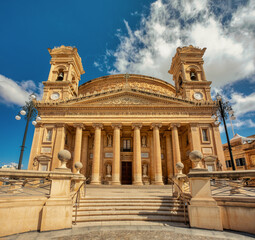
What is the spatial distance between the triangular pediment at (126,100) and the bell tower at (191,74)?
4.40 m

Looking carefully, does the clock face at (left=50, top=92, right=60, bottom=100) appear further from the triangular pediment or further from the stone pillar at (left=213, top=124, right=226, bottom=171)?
the stone pillar at (left=213, top=124, right=226, bottom=171)

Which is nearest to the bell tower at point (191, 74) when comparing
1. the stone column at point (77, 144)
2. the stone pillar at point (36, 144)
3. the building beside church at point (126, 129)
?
the building beside church at point (126, 129)

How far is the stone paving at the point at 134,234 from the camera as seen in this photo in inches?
214

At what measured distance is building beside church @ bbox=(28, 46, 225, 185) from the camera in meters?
21.3

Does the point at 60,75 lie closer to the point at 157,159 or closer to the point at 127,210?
the point at 157,159

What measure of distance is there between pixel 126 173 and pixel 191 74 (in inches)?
771

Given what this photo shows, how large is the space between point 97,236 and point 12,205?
3193 millimetres

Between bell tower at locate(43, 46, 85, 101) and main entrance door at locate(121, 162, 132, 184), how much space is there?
1377cm

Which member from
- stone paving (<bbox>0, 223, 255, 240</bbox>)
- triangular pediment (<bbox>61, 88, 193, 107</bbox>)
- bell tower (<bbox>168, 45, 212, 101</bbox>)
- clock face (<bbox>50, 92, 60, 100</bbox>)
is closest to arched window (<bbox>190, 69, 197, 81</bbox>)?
bell tower (<bbox>168, 45, 212, 101</bbox>)

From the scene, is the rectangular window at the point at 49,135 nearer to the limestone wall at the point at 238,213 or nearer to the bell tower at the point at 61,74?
the bell tower at the point at 61,74

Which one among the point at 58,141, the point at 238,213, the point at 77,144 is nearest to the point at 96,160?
the point at 77,144

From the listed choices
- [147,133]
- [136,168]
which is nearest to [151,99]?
[147,133]

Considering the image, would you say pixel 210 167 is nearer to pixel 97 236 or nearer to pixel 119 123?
pixel 119 123

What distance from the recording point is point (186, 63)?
94.8ft
